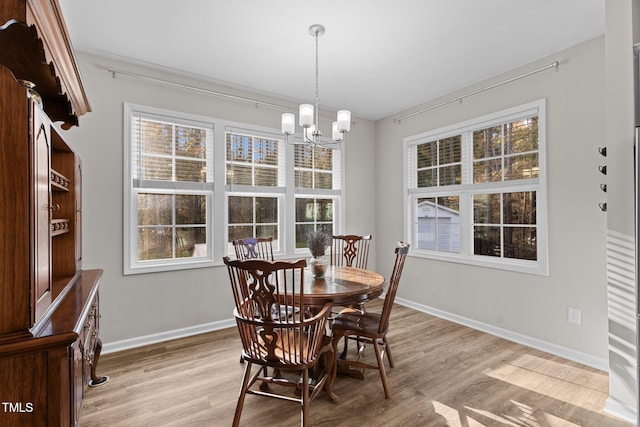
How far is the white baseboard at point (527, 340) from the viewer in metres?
2.73

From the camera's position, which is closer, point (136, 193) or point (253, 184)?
point (136, 193)

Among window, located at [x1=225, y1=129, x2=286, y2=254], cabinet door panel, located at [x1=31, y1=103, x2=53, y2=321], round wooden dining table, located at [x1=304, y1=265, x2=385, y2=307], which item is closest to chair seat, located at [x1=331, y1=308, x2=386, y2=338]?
round wooden dining table, located at [x1=304, y1=265, x2=385, y2=307]

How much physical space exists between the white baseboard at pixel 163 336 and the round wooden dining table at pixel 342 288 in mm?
1505

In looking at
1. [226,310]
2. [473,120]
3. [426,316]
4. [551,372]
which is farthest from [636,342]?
[226,310]

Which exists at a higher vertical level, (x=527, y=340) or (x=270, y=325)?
(x=270, y=325)

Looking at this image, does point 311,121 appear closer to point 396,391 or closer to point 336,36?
point 336,36

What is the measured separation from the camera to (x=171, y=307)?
3.34 meters

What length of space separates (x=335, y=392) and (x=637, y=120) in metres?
2.65

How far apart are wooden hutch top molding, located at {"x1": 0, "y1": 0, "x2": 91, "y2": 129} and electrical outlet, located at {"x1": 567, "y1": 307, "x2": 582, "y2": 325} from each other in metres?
4.05

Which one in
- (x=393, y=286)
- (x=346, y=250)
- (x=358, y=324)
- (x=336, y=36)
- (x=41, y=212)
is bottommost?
(x=358, y=324)

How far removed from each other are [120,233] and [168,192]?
1.98ft

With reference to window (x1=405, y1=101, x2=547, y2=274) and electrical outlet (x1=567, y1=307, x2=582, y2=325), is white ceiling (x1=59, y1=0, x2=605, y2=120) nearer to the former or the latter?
window (x1=405, y1=101, x2=547, y2=274)

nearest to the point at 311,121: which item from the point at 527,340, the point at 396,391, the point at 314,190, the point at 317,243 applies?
the point at 317,243

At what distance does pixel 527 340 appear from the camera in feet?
10.4
